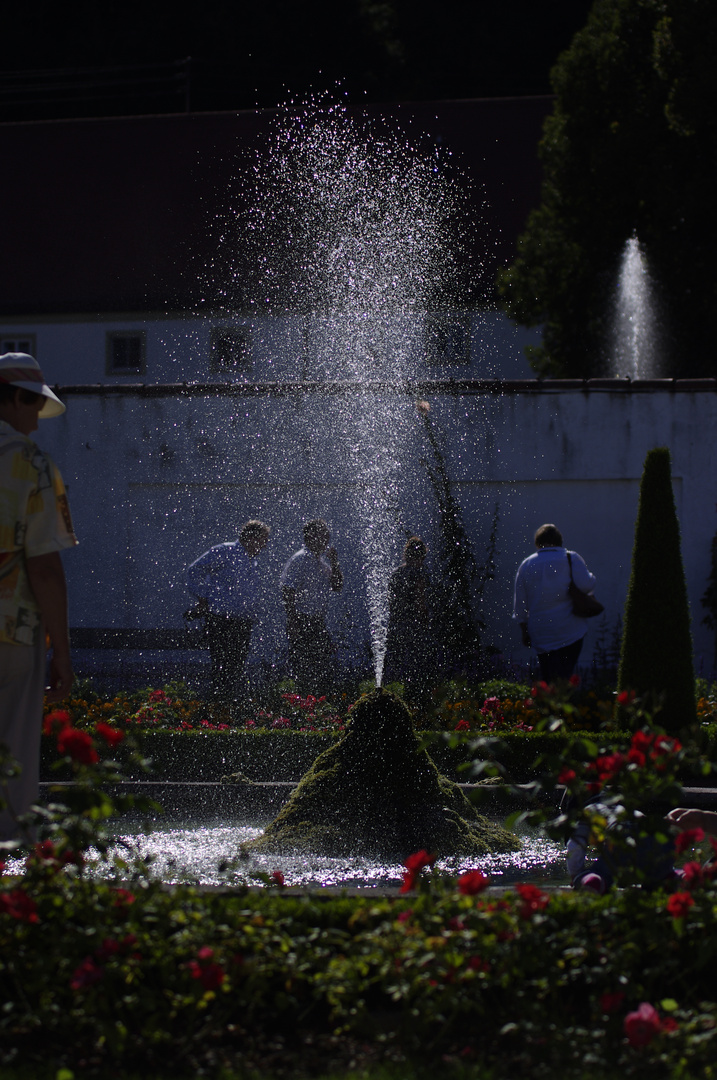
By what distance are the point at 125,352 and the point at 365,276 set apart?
7786 millimetres

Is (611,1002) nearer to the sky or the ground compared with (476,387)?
nearer to the ground

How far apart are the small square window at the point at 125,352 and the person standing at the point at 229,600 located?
45.4ft

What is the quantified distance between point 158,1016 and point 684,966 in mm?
1480

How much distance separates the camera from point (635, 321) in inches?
785

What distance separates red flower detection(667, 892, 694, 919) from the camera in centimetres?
311

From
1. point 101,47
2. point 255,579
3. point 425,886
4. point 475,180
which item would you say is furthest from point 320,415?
point 101,47

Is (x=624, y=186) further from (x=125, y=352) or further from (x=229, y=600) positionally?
(x=229, y=600)

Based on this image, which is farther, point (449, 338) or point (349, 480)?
point (449, 338)

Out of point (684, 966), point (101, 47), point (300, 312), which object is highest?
point (101, 47)

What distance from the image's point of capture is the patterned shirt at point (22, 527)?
412cm

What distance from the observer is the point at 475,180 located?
24.2m

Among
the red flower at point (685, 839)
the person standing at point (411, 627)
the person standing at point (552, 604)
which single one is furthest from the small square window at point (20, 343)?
the red flower at point (685, 839)

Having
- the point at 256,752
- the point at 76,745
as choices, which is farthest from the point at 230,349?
the point at 76,745

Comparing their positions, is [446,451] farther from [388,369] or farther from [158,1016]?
[158,1016]
